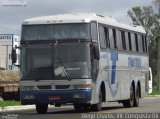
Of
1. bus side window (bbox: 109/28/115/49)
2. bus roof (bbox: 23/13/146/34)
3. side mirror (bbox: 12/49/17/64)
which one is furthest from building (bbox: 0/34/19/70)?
side mirror (bbox: 12/49/17/64)

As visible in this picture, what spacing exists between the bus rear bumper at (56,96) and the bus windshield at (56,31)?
2163 mm

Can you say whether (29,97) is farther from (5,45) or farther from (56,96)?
(5,45)

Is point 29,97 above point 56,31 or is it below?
below

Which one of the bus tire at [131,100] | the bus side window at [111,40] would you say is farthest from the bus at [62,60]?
the bus tire at [131,100]

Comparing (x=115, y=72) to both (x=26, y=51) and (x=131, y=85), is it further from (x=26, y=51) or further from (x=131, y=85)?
(x=26, y=51)

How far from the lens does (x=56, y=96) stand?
26578mm

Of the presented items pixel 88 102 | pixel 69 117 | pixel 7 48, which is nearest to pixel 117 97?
pixel 88 102

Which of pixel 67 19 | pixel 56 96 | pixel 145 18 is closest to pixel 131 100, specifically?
pixel 56 96

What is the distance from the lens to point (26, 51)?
26.8 m

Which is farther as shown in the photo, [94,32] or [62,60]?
[94,32]

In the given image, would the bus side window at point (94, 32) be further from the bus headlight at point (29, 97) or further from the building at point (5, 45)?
the building at point (5, 45)

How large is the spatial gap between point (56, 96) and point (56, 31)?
2.64m

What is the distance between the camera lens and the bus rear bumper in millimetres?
26422

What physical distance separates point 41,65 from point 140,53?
32.4 ft
